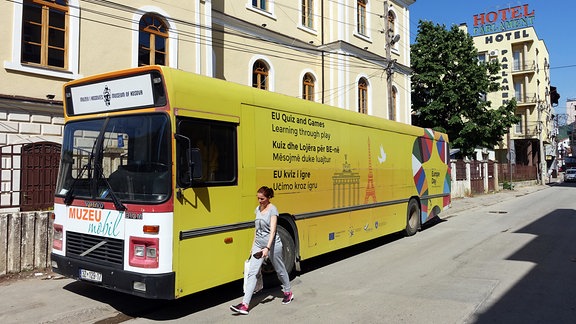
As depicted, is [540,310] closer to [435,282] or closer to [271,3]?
[435,282]

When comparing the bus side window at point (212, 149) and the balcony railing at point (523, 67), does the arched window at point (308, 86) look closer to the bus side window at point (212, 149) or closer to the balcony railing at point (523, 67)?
the bus side window at point (212, 149)

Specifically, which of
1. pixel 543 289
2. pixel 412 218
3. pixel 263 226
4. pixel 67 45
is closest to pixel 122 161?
→ pixel 263 226

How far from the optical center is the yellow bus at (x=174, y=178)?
5199 millimetres

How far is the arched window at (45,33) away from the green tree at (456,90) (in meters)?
26.2

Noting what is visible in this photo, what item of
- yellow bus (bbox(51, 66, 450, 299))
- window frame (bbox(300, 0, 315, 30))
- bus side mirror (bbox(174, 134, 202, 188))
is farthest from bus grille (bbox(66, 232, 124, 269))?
window frame (bbox(300, 0, 315, 30))

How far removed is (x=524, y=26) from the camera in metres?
52.7

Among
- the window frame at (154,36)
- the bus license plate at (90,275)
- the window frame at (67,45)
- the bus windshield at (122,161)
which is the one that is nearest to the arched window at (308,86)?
the window frame at (154,36)

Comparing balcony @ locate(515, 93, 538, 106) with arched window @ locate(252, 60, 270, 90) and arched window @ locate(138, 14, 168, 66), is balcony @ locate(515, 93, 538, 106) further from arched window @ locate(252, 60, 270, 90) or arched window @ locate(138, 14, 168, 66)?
arched window @ locate(138, 14, 168, 66)

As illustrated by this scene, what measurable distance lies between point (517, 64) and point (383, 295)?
56.6 m

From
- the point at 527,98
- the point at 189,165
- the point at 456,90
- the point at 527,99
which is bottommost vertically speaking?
the point at 189,165

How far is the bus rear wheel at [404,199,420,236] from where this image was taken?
11.9 meters

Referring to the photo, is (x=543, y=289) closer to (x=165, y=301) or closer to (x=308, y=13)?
(x=165, y=301)

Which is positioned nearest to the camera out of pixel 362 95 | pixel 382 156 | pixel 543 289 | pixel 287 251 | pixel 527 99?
pixel 543 289

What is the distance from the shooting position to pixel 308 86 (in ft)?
69.7
